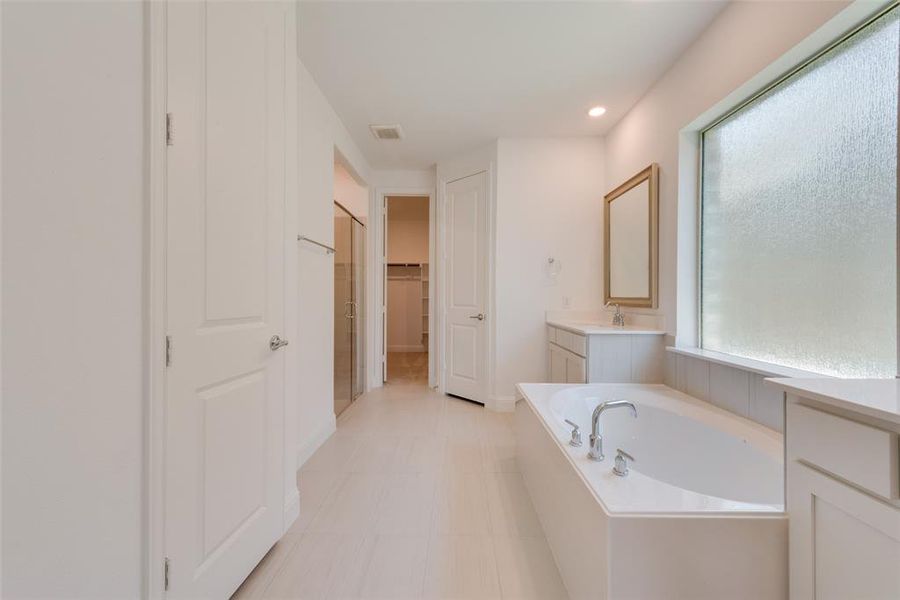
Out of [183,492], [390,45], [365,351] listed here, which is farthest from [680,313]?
[365,351]

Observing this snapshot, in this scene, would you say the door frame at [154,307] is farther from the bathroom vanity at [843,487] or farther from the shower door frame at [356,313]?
the shower door frame at [356,313]

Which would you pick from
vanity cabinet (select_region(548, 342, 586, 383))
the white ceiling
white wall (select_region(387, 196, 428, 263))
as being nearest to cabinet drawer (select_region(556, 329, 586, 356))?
vanity cabinet (select_region(548, 342, 586, 383))

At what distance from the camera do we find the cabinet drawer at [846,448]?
0.66 m

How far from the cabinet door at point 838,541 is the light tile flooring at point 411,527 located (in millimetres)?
717

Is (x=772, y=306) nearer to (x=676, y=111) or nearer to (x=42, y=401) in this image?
(x=676, y=111)

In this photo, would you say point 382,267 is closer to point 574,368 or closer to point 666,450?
point 574,368

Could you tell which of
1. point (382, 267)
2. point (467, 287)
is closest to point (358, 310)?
point (382, 267)

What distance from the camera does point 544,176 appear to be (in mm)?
3152

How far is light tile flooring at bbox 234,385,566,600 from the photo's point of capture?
3.99 feet

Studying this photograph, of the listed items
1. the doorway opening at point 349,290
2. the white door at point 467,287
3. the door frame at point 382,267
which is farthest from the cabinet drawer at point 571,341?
the doorway opening at point 349,290

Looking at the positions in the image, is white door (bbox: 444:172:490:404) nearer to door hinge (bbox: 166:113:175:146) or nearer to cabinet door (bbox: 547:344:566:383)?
cabinet door (bbox: 547:344:566:383)

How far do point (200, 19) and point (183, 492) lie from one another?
136cm

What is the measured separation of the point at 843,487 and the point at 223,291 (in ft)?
5.48

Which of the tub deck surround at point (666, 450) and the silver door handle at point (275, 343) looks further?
the silver door handle at point (275, 343)
